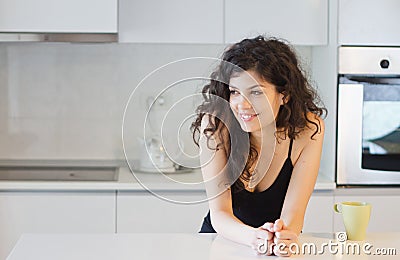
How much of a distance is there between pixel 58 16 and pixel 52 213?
817 millimetres

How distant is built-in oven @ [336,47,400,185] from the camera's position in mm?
3086

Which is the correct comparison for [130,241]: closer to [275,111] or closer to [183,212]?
[275,111]

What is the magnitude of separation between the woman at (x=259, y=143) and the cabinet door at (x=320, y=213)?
3.11 feet

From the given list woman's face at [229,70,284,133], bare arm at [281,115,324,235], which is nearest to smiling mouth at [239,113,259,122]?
woman's face at [229,70,284,133]

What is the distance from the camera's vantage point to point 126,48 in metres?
3.54

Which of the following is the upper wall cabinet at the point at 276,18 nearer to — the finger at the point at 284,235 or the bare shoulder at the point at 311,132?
the bare shoulder at the point at 311,132

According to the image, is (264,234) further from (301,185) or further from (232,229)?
(301,185)

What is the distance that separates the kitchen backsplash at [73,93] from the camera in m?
3.50

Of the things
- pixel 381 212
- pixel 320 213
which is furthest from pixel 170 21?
pixel 381 212

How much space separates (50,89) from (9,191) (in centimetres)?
69

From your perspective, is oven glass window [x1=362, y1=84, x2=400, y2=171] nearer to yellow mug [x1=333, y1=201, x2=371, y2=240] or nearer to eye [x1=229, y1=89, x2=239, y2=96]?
yellow mug [x1=333, y1=201, x2=371, y2=240]

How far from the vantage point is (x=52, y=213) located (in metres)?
3.02

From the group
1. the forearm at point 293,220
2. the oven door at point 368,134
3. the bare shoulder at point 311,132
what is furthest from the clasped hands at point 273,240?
the oven door at point 368,134

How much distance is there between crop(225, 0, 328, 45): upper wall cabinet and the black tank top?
118cm
